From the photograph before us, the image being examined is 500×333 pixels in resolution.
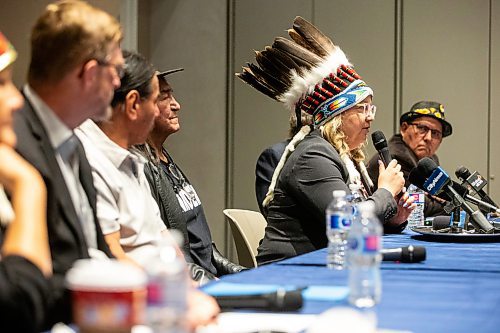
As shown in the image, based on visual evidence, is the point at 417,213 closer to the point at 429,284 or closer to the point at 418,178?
the point at 418,178

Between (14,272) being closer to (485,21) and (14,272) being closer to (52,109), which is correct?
(52,109)

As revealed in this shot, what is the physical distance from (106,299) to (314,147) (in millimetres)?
2089

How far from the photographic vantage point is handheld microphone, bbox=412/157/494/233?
3.04 m

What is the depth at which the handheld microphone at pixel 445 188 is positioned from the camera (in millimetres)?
3045

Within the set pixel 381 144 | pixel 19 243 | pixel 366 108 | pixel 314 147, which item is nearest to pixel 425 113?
pixel 381 144

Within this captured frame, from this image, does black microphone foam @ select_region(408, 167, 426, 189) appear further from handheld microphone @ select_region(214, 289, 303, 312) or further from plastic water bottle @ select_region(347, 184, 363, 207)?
handheld microphone @ select_region(214, 289, 303, 312)

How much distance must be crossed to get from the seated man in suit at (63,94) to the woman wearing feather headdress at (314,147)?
4.15 feet

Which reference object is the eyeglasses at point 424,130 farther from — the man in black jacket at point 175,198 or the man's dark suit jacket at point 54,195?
the man's dark suit jacket at point 54,195

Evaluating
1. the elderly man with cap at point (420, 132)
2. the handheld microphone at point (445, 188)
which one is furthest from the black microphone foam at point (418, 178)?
the elderly man with cap at point (420, 132)

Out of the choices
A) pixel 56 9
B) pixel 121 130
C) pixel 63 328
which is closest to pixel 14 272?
pixel 63 328

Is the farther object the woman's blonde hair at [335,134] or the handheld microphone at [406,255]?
the woman's blonde hair at [335,134]

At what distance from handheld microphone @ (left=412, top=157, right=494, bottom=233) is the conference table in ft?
1.03

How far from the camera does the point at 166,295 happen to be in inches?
38.5

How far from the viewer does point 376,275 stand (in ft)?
5.35
